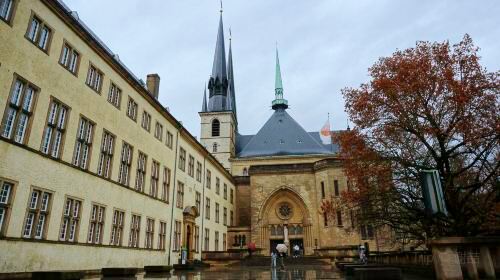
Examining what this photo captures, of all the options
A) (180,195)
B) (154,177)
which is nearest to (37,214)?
(154,177)

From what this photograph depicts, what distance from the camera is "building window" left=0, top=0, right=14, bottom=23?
38.2 ft

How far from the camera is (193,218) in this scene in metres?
28.0

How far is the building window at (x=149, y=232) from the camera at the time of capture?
69.4 feet

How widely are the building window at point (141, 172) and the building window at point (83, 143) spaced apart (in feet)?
15.4

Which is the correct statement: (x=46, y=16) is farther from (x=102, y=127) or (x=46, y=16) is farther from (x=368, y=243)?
(x=368, y=243)

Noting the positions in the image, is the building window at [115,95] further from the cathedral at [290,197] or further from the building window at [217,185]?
the building window at [217,185]

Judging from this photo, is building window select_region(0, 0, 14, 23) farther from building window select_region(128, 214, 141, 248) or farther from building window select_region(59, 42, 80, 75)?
building window select_region(128, 214, 141, 248)

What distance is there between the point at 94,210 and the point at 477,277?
47.9 feet

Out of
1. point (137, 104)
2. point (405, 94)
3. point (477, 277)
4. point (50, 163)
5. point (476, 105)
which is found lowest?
point (477, 277)

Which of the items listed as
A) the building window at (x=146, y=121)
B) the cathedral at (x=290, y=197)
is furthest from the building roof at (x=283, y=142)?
the building window at (x=146, y=121)

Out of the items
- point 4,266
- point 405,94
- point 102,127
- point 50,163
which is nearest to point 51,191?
point 50,163

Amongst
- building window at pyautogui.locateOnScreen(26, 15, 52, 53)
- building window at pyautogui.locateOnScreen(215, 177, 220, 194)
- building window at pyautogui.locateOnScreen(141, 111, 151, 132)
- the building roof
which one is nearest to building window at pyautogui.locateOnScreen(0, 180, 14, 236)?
building window at pyautogui.locateOnScreen(26, 15, 52, 53)

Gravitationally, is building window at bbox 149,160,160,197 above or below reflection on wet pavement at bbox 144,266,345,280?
above

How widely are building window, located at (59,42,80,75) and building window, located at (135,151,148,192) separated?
22.6 feet
